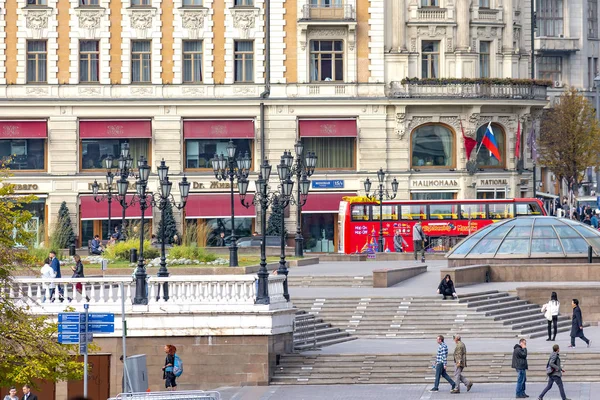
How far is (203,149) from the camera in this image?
7856cm

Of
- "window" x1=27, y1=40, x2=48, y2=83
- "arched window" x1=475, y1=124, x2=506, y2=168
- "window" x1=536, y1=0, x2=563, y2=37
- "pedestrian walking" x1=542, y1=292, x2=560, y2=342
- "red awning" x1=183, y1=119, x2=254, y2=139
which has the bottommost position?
"pedestrian walking" x1=542, y1=292, x2=560, y2=342

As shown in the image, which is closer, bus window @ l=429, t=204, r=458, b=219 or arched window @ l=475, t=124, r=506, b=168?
bus window @ l=429, t=204, r=458, b=219

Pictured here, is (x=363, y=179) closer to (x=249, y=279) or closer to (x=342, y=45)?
(x=342, y=45)

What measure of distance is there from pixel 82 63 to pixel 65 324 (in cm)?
4724

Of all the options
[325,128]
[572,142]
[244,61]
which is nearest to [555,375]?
[325,128]

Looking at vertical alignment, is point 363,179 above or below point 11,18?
below

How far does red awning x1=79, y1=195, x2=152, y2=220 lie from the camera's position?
76312mm

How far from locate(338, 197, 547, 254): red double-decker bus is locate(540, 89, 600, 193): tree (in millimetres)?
21776

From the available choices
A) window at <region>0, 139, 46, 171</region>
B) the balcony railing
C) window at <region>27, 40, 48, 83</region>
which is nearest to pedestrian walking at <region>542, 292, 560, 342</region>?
the balcony railing

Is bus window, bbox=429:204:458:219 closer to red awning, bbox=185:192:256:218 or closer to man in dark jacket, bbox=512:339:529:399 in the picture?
red awning, bbox=185:192:256:218

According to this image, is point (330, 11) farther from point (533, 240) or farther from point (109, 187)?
point (533, 240)

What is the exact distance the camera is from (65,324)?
31.9 metres

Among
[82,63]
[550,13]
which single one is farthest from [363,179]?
[550,13]

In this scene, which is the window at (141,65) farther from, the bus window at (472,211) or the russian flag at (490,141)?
the bus window at (472,211)
